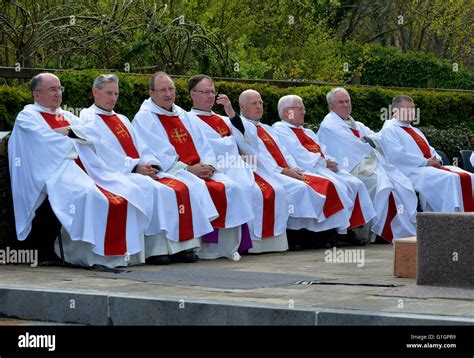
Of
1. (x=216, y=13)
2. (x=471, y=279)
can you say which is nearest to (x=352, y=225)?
(x=471, y=279)

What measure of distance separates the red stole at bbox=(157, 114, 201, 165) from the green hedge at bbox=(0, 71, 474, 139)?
1.20m

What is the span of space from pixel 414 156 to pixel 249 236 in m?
3.43

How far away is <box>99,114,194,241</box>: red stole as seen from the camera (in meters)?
11.6

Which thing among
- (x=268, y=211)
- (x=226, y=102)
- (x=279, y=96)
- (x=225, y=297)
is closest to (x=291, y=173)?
(x=268, y=211)

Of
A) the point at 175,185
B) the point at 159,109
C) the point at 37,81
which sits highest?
the point at 37,81

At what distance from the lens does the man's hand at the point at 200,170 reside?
12.2 metres

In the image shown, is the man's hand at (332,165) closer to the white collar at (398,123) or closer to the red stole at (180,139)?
the white collar at (398,123)

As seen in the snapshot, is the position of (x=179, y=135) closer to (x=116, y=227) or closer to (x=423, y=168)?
(x=116, y=227)

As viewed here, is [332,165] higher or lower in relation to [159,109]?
lower

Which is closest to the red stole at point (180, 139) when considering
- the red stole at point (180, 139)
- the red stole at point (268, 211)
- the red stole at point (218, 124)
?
the red stole at point (180, 139)

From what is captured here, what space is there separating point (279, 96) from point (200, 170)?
381 centimetres

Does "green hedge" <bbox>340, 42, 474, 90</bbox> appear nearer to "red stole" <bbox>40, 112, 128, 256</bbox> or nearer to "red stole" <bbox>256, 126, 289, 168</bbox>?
"red stole" <bbox>256, 126, 289, 168</bbox>

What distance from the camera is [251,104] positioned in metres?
13.7

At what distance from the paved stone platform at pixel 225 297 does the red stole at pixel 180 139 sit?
73.7 inches
